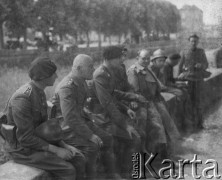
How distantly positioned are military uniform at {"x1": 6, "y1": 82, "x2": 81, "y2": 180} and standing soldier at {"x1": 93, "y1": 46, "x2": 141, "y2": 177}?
3.67ft

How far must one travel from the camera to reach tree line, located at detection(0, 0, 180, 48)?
14.9 ft

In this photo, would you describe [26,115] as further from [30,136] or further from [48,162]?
[48,162]

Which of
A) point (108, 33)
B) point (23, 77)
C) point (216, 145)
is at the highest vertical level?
point (108, 33)

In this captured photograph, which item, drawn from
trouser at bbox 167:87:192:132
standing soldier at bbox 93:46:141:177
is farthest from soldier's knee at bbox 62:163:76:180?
trouser at bbox 167:87:192:132

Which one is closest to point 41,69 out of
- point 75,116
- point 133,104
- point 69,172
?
point 75,116

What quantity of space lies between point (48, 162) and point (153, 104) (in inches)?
95.9

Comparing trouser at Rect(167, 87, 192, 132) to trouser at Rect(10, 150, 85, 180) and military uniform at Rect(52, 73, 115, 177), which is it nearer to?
military uniform at Rect(52, 73, 115, 177)

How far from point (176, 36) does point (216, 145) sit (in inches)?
75.9

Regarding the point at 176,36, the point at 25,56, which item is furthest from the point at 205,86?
the point at 25,56

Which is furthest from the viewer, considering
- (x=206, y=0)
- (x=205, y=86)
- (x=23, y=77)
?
(x=205, y=86)

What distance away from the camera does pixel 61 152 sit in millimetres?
3059

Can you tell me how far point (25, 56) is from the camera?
4766 millimetres

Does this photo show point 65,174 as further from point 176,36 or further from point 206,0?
point 176,36

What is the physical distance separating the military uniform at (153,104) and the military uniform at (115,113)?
453 mm
